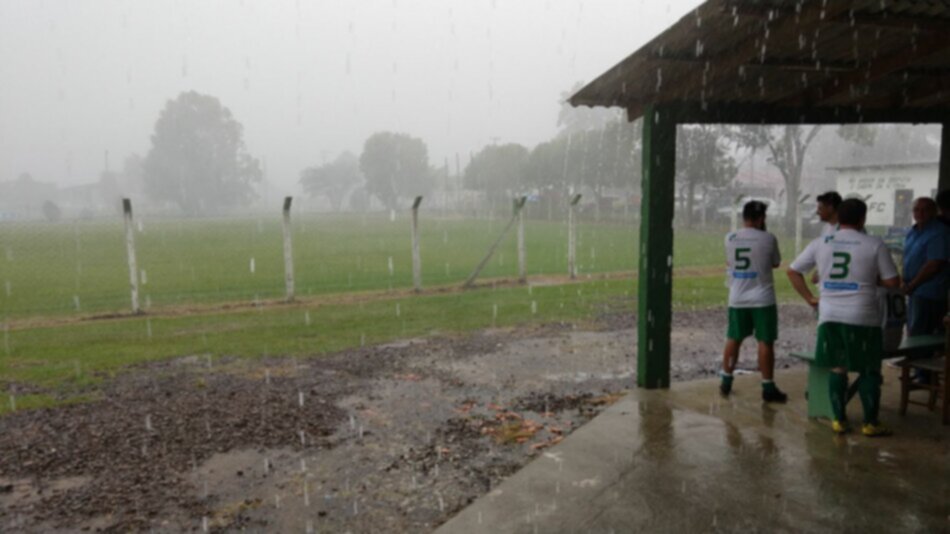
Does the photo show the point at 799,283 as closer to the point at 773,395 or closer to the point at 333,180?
the point at 773,395

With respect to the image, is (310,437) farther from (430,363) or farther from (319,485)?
(430,363)

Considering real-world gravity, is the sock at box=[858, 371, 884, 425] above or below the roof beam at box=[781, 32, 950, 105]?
below

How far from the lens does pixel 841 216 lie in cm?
454

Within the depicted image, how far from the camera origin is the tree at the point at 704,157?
3966cm

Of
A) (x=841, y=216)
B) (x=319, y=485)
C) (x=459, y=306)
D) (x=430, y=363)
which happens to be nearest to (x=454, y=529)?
(x=319, y=485)

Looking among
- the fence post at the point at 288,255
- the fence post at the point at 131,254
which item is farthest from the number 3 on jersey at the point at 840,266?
the fence post at the point at 131,254

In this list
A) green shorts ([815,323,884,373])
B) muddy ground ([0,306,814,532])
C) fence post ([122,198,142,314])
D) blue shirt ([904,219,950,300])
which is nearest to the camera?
muddy ground ([0,306,814,532])

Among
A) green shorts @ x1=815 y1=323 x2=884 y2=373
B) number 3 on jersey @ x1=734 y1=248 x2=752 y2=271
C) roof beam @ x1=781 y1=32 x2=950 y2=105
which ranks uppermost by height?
roof beam @ x1=781 y1=32 x2=950 y2=105

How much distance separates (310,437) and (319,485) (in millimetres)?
956

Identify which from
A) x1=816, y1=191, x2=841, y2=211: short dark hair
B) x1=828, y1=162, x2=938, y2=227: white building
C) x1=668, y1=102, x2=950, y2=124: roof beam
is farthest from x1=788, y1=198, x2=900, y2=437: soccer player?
x1=828, y1=162, x2=938, y2=227: white building

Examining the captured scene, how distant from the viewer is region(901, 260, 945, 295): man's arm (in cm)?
522

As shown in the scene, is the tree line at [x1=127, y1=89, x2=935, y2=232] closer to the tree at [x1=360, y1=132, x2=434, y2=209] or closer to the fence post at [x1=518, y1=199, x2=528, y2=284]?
the tree at [x1=360, y1=132, x2=434, y2=209]

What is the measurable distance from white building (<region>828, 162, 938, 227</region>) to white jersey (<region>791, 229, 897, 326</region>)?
29.7 m

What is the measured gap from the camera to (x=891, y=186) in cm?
3234
